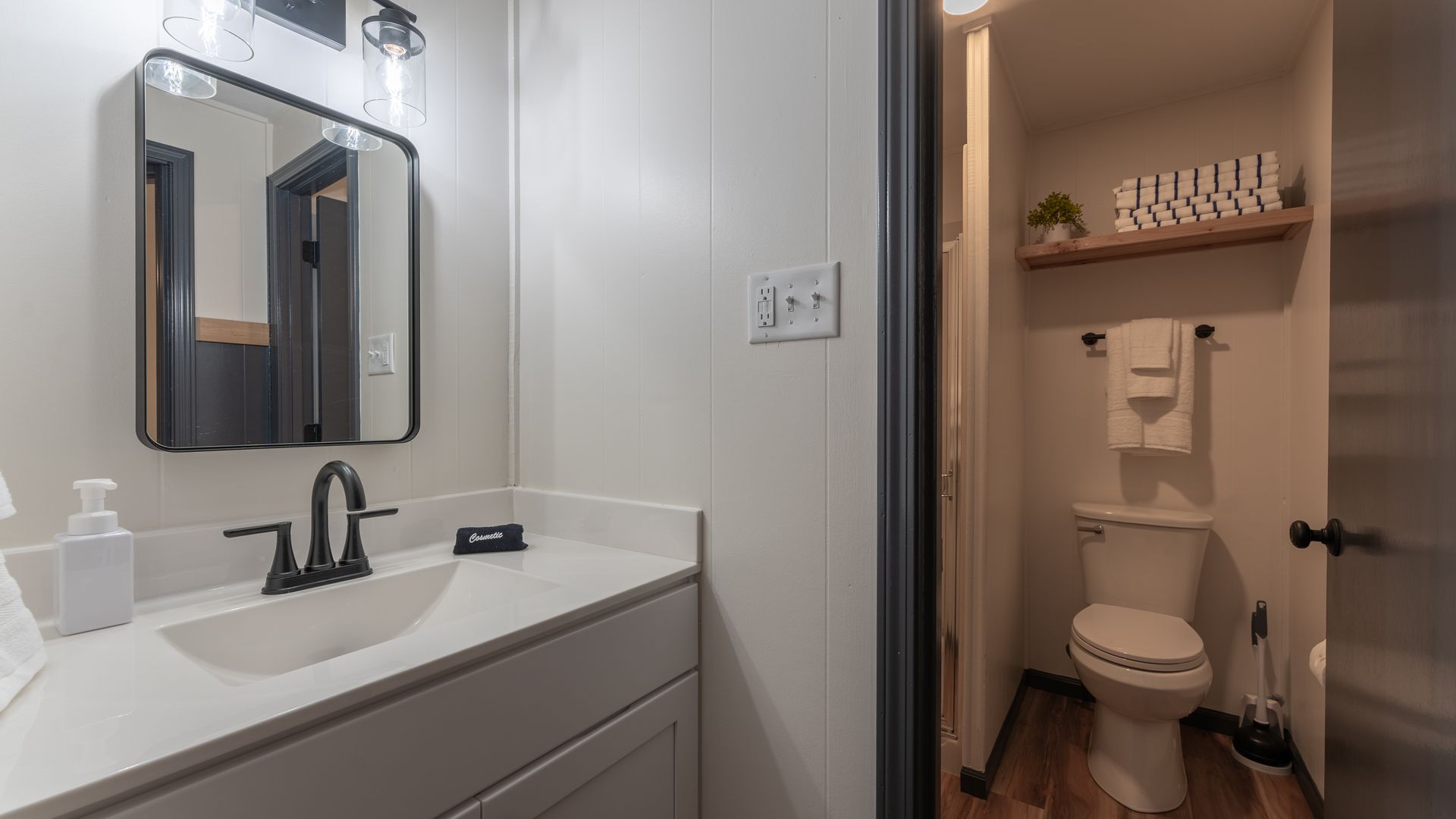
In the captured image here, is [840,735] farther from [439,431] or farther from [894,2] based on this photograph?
[894,2]

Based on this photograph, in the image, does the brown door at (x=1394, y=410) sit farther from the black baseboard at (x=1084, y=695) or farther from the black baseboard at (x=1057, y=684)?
the black baseboard at (x=1057, y=684)

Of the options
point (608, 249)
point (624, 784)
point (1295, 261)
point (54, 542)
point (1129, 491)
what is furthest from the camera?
point (1129, 491)

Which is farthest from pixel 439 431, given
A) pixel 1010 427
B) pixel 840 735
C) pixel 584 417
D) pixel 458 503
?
pixel 1010 427

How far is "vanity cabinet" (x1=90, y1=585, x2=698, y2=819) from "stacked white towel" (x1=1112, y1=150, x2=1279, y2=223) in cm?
211

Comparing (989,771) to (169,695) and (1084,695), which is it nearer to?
(1084,695)

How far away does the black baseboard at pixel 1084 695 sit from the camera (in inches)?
83.1

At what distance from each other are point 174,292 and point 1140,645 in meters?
2.40

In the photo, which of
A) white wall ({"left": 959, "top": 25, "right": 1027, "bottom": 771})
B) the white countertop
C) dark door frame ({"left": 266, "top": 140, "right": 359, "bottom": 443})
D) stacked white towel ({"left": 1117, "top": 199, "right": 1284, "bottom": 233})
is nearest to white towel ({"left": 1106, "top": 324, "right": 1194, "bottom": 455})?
stacked white towel ({"left": 1117, "top": 199, "right": 1284, "bottom": 233})

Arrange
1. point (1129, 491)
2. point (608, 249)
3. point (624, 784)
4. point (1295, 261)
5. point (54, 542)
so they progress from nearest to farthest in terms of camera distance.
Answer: point (54, 542), point (624, 784), point (608, 249), point (1295, 261), point (1129, 491)

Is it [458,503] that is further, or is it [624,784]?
[458,503]

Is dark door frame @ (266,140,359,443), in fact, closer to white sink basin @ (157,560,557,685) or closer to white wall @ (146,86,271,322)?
white wall @ (146,86,271,322)

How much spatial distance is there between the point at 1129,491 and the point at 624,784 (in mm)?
2197

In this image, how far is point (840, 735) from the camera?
95cm

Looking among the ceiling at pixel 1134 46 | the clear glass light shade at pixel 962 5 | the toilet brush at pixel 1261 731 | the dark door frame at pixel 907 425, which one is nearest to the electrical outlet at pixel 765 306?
the dark door frame at pixel 907 425
